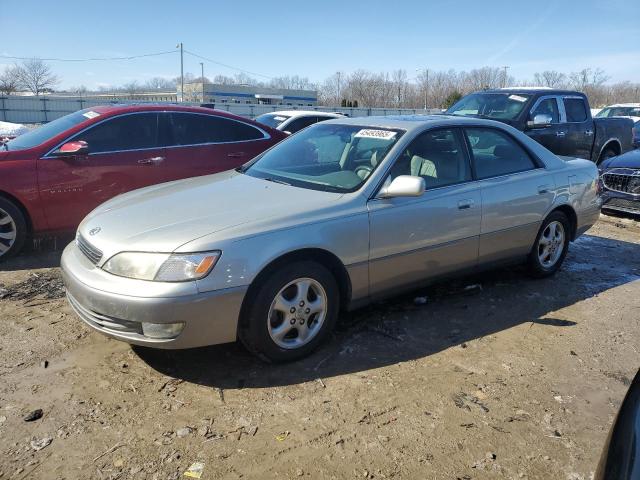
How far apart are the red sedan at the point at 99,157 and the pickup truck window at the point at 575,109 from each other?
6.00 metres

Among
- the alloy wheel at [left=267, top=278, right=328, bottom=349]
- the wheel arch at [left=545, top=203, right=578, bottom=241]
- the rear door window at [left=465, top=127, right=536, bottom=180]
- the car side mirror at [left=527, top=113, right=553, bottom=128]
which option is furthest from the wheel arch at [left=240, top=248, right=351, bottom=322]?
the car side mirror at [left=527, top=113, right=553, bottom=128]

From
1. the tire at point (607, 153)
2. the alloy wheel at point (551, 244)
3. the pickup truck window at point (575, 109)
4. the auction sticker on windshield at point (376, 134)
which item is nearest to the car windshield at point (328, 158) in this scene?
the auction sticker on windshield at point (376, 134)

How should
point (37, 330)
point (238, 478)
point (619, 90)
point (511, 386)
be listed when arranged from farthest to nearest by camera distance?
1. point (619, 90)
2. point (37, 330)
3. point (511, 386)
4. point (238, 478)

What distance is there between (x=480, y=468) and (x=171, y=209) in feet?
7.79

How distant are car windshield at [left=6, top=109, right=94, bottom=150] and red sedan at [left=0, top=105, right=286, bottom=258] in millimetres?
16

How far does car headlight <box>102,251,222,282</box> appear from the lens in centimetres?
297

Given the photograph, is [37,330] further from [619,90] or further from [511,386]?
[619,90]

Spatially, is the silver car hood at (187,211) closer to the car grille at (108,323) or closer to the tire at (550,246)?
the car grille at (108,323)

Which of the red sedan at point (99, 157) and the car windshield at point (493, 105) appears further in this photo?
the car windshield at point (493, 105)

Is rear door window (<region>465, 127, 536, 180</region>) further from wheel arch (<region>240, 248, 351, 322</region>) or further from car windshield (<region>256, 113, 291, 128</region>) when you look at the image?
car windshield (<region>256, 113, 291, 128</region>)

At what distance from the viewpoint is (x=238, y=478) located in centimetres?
245

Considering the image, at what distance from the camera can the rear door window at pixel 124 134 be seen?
5.76 m

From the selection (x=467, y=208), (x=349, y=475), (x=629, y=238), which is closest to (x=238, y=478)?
(x=349, y=475)

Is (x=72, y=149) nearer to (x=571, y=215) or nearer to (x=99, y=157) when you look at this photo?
(x=99, y=157)
